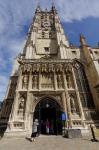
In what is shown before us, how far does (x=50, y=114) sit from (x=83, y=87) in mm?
5402

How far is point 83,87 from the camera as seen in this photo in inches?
669

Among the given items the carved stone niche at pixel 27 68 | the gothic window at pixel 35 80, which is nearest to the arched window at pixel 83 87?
the gothic window at pixel 35 80

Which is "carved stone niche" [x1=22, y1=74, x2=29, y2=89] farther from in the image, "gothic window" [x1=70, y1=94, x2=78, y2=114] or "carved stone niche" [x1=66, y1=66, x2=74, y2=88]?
"gothic window" [x1=70, y1=94, x2=78, y2=114]

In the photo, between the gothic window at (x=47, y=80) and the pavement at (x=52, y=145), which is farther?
the gothic window at (x=47, y=80)

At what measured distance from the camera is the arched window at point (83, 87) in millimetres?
15671

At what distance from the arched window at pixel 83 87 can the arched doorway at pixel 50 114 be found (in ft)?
12.1

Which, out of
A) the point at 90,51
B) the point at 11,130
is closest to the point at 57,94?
the point at 11,130

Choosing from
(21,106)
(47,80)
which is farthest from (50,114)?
(47,80)

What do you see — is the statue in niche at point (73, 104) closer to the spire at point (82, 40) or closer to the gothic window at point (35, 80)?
the gothic window at point (35, 80)

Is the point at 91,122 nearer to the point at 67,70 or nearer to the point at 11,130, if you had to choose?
the point at 67,70

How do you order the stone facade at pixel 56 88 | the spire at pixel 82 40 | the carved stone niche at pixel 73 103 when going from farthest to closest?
the spire at pixel 82 40
the carved stone niche at pixel 73 103
the stone facade at pixel 56 88

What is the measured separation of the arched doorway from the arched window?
3.69 m

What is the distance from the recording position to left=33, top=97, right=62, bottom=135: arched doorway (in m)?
12.6

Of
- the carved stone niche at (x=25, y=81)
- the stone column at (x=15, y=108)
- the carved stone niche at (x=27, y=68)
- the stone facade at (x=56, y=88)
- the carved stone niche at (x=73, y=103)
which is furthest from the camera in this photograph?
the carved stone niche at (x=27, y=68)
